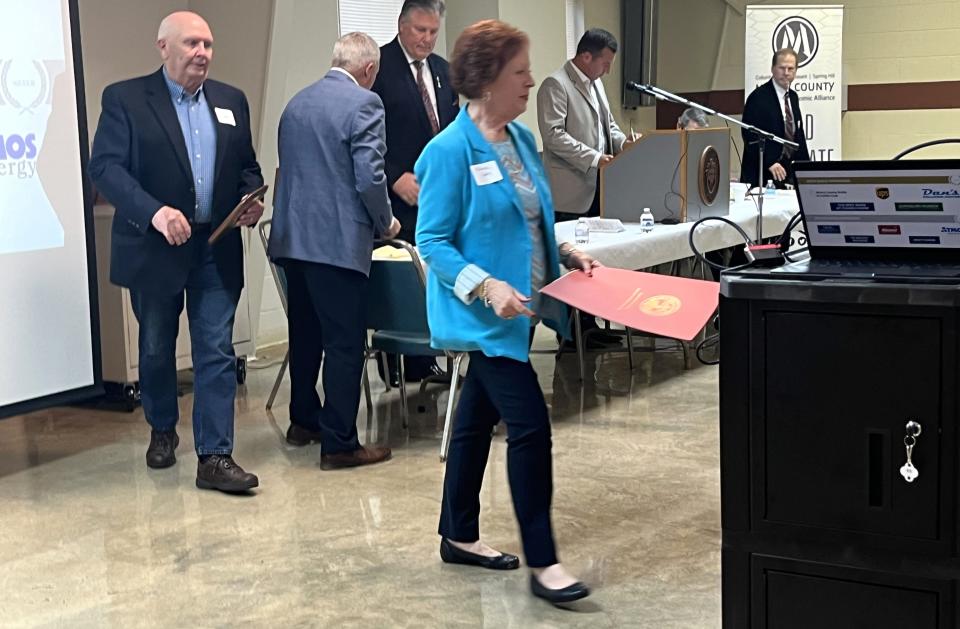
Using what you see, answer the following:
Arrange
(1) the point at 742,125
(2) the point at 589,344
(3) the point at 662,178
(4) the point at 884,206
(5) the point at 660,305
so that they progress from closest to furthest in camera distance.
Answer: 1. (4) the point at 884,206
2. (5) the point at 660,305
3. (1) the point at 742,125
4. (3) the point at 662,178
5. (2) the point at 589,344

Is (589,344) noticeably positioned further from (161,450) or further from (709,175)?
(161,450)

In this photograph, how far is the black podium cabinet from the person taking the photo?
1863mm

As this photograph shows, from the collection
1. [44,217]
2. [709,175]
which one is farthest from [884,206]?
[709,175]

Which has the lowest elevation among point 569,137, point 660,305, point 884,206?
point 660,305

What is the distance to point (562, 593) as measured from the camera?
2.94 m

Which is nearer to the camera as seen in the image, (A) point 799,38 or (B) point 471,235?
(B) point 471,235

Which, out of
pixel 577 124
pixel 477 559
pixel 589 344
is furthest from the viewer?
pixel 589 344

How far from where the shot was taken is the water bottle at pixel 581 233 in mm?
4944

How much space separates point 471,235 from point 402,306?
1.61 meters

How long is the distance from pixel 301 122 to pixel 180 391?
2.06 meters

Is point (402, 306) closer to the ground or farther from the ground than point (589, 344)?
farther from the ground

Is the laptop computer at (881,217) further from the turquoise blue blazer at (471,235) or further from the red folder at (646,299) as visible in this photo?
the turquoise blue blazer at (471,235)

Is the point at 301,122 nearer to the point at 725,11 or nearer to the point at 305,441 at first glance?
the point at 305,441

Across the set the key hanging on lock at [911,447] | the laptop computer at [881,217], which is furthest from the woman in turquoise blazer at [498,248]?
the key hanging on lock at [911,447]
